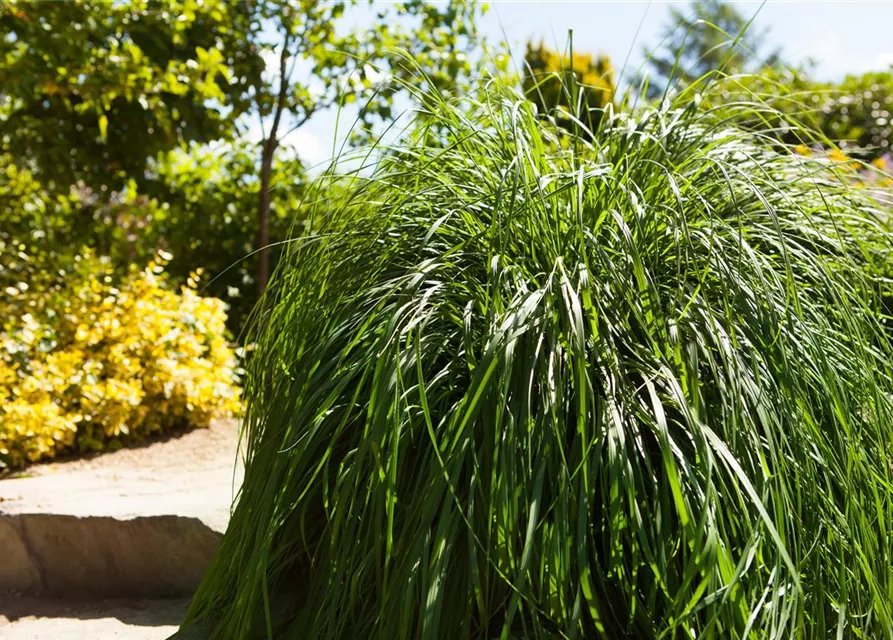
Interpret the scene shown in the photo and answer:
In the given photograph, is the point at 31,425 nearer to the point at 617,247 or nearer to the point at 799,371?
the point at 617,247

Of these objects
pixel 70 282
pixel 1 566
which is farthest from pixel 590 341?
pixel 70 282

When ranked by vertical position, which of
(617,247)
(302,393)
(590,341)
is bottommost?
(302,393)

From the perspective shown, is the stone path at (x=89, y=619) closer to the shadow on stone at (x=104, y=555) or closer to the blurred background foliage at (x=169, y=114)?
the shadow on stone at (x=104, y=555)

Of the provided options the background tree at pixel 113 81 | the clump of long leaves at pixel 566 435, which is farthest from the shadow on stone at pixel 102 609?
the background tree at pixel 113 81

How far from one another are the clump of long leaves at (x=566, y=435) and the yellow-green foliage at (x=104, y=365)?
2.57 m

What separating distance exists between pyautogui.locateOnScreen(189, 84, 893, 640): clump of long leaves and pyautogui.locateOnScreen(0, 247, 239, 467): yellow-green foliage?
8.44ft

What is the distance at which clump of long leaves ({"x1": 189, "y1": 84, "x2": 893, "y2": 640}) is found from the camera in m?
1.46

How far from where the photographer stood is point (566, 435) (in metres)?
1.61

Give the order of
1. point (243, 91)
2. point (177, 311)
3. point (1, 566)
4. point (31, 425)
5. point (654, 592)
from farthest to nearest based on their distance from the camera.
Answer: point (243, 91) → point (177, 311) → point (31, 425) → point (1, 566) → point (654, 592)

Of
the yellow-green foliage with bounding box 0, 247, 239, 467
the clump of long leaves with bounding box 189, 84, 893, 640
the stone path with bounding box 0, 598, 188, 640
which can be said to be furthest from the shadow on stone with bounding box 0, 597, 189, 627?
the yellow-green foliage with bounding box 0, 247, 239, 467

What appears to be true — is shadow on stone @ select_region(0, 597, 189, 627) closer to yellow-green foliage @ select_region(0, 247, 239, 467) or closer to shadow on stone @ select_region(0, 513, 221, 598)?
shadow on stone @ select_region(0, 513, 221, 598)

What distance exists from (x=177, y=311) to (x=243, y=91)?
1.55 meters

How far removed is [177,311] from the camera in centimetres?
500

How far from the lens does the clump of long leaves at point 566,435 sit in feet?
4.78
